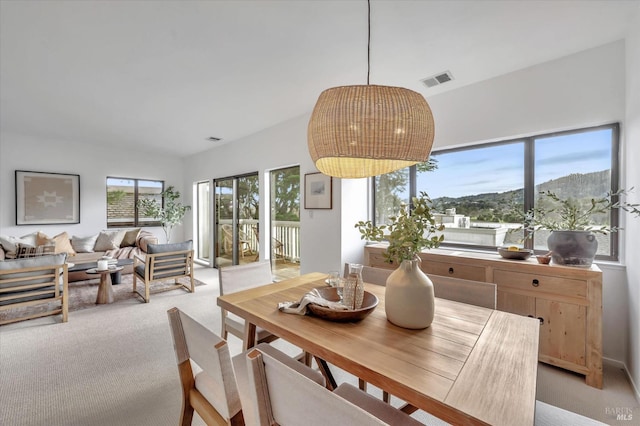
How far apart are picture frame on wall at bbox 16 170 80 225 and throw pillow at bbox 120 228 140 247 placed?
0.96 meters

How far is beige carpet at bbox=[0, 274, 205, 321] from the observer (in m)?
3.46

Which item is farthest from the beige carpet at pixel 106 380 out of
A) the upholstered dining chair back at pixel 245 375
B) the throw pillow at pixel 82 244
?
the throw pillow at pixel 82 244

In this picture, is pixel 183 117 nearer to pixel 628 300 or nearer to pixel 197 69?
pixel 197 69

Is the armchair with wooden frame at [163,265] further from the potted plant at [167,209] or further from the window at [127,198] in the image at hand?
the window at [127,198]

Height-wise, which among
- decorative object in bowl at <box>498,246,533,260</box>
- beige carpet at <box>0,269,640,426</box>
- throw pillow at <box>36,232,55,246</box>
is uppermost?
decorative object in bowl at <box>498,246,533,260</box>

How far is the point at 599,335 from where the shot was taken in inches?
78.0

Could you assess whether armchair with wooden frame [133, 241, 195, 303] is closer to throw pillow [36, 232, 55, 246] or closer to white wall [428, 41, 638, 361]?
throw pillow [36, 232, 55, 246]

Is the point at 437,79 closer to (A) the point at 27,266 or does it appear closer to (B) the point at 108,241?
(A) the point at 27,266

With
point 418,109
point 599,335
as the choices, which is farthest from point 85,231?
point 599,335

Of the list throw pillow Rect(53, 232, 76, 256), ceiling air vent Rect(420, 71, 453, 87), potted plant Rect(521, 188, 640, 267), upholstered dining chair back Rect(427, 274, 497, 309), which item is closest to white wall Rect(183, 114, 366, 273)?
ceiling air vent Rect(420, 71, 453, 87)

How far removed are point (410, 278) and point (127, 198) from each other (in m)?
7.11

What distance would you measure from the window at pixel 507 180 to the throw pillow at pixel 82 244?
5602 millimetres

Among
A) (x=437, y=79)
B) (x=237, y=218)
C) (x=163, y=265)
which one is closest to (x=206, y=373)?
(x=437, y=79)

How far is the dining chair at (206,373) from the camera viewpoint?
3.04ft
